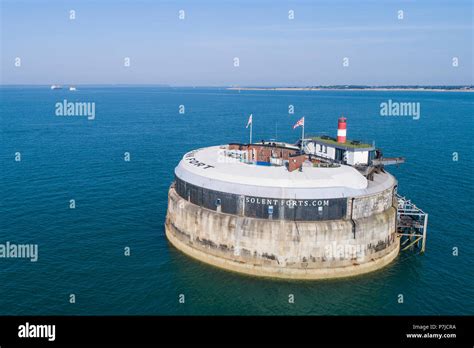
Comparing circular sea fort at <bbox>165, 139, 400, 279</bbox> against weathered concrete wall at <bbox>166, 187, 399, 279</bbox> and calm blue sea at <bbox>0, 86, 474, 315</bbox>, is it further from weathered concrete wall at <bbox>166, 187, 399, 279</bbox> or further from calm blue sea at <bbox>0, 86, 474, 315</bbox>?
calm blue sea at <bbox>0, 86, 474, 315</bbox>

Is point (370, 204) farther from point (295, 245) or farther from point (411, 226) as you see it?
point (295, 245)

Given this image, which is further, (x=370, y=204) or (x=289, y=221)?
(x=370, y=204)

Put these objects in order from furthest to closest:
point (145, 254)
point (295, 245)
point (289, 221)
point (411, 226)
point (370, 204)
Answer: point (411, 226), point (145, 254), point (370, 204), point (289, 221), point (295, 245)

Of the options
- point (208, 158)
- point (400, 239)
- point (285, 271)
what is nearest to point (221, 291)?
point (285, 271)

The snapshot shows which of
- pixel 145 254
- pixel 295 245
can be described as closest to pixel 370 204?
pixel 295 245

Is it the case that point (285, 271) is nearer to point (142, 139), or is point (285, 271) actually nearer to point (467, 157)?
point (467, 157)
